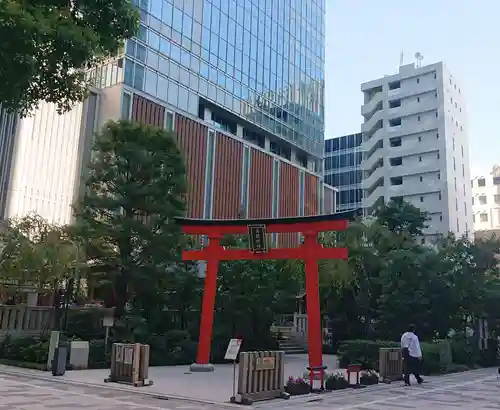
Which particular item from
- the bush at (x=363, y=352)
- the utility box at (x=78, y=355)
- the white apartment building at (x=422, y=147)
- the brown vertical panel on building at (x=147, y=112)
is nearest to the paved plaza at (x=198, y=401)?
the utility box at (x=78, y=355)

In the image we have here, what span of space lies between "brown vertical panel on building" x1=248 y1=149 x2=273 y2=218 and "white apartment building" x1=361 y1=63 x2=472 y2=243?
17214 mm

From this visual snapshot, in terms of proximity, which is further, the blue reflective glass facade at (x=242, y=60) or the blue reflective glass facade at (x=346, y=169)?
the blue reflective glass facade at (x=346, y=169)

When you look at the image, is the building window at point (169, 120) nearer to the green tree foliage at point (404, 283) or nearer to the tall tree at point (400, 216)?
the green tree foliage at point (404, 283)

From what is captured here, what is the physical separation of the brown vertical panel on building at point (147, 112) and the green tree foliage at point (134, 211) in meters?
11.5

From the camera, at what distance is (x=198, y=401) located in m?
10.5

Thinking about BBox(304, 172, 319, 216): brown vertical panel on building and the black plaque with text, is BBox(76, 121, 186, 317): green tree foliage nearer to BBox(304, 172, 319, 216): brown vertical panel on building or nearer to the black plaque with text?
the black plaque with text

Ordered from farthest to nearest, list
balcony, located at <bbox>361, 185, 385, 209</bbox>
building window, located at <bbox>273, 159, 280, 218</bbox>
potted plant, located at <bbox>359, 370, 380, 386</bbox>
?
balcony, located at <bbox>361, 185, 385, 209</bbox>, building window, located at <bbox>273, 159, 280, 218</bbox>, potted plant, located at <bbox>359, 370, 380, 386</bbox>

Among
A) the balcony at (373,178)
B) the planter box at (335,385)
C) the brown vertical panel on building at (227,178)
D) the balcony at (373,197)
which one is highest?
the balcony at (373,178)

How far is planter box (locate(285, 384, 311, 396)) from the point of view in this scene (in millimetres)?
11578

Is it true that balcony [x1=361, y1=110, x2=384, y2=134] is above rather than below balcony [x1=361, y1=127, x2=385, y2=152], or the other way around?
above

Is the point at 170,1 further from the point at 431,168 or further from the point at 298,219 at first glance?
the point at 431,168

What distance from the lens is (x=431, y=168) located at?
56375mm

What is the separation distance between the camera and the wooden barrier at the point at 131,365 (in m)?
12.2

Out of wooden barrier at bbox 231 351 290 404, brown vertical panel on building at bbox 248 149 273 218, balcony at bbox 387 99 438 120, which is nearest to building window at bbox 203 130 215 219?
brown vertical panel on building at bbox 248 149 273 218
